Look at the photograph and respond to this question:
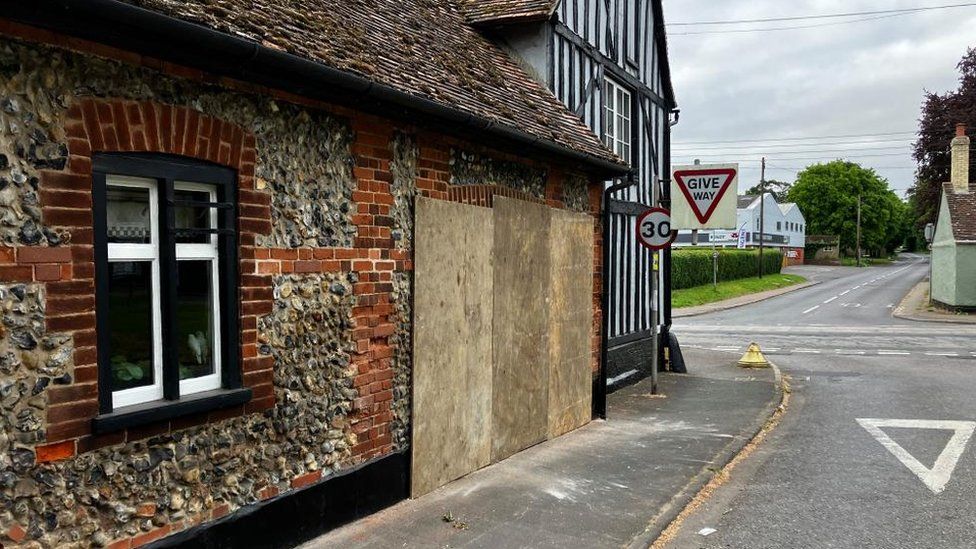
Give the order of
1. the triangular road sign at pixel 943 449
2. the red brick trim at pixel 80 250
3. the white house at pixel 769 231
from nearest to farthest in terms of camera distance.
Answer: the red brick trim at pixel 80 250 → the triangular road sign at pixel 943 449 → the white house at pixel 769 231

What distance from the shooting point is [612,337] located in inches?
448

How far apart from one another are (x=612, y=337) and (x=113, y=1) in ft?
30.0

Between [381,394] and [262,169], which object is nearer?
[262,169]

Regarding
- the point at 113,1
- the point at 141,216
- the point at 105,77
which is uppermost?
the point at 113,1

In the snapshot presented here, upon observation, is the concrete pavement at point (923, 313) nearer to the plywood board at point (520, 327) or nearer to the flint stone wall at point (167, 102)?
the plywood board at point (520, 327)

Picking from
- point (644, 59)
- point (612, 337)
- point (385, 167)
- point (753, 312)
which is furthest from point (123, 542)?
point (753, 312)

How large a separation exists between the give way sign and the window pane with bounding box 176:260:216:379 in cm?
770

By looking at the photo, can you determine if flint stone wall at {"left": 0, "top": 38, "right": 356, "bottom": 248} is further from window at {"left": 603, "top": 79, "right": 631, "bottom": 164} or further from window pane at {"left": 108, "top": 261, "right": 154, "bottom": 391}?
window at {"left": 603, "top": 79, "right": 631, "bottom": 164}

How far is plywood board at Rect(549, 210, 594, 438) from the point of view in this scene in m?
8.22

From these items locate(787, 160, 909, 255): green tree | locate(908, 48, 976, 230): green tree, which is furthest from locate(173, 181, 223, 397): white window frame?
locate(787, 160, 909, 255): green tree

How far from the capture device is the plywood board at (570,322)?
324 inches

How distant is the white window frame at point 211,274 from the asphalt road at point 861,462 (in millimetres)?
3596

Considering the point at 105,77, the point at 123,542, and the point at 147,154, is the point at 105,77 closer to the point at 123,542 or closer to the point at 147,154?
the point at 147,154

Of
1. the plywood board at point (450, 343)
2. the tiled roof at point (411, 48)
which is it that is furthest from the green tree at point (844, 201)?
the plywood board at point (450, 343)
